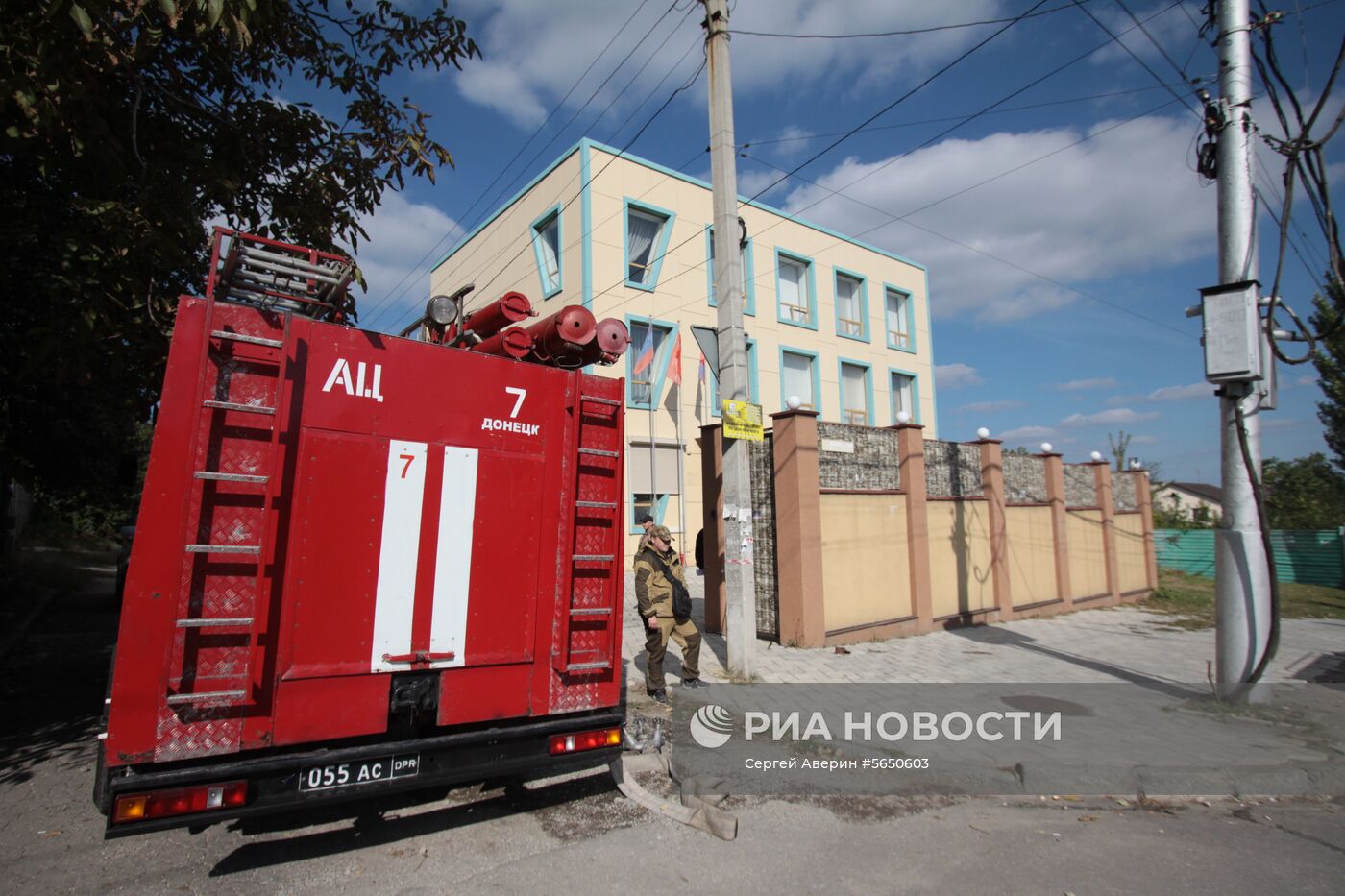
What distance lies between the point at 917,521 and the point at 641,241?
473 inches

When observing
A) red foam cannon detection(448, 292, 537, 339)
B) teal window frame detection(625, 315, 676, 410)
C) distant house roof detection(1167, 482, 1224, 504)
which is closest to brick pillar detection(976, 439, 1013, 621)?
teal window frame detection(625, 315, 676, 410)

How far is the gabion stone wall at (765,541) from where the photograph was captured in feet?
32.6

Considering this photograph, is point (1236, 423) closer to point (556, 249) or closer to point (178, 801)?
point (178, 801)

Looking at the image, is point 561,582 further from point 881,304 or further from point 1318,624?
point 881,304

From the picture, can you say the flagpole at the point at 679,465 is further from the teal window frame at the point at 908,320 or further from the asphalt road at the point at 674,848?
the asphalt road at the point at 674,848

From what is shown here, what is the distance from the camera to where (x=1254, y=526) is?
6.94 meters

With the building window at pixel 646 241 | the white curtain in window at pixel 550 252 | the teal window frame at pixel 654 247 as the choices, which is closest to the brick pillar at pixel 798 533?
the teal window frame at pixel 654 247

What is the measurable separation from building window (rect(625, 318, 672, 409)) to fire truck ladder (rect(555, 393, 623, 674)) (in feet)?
45.8

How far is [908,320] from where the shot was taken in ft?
89.7

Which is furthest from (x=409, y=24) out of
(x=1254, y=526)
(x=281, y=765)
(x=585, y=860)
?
(x=1254, y=526)

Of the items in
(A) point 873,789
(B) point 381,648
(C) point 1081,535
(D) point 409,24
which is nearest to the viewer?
(B) point 381,648

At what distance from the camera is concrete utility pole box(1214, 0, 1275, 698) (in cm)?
688

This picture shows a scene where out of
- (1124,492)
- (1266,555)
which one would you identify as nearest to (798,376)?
(1124,492)

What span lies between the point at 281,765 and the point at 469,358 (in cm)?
226
